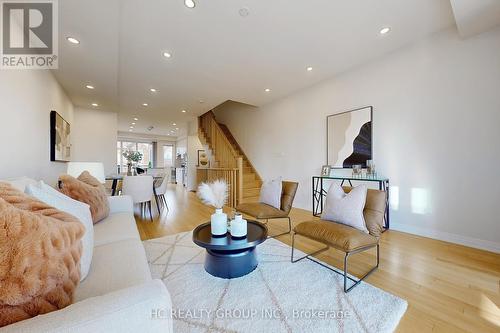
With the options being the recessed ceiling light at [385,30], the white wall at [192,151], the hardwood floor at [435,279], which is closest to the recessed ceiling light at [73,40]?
the hardwood floor at [435,279]

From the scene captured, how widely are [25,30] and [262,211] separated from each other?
3512mm

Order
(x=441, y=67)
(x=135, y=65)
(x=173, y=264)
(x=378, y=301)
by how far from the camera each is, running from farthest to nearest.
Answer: (x=135, y=65), (x=441, y=67), (x=173, y=264), (x=378, y=301)

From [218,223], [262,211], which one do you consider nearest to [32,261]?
[218,223]

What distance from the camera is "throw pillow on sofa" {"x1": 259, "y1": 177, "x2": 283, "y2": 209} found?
9.26ft

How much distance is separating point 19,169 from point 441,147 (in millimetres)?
5179

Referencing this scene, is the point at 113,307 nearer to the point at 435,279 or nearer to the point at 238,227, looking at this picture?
the point at 238,227

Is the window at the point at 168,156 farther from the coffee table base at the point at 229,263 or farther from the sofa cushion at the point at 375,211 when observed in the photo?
the sofa cushion at the point at 375,211

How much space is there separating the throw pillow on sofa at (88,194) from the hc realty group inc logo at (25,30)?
1330 millimetres

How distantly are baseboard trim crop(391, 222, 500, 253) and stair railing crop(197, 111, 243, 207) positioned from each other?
122 inches

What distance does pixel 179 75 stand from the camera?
373 cm

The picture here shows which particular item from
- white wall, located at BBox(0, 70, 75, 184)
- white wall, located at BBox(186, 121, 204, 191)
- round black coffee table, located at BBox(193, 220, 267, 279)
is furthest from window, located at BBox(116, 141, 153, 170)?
round black coffee table, located at BBox(193, 220, 267, 279)

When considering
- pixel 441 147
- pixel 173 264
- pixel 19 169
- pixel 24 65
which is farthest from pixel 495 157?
pixel 24 65

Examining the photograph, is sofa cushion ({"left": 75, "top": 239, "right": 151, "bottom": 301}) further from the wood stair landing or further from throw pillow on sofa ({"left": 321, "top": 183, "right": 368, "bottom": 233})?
the wood stair landing

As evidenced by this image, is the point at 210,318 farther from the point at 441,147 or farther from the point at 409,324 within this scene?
the point at 441,147
